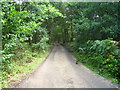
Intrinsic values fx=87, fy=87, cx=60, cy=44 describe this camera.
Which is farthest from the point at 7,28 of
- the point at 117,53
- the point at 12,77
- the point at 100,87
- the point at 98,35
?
the point at 98,35

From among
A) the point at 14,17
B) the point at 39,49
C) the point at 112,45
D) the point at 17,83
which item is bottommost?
the point at 17,83

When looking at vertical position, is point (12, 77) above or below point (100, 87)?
above

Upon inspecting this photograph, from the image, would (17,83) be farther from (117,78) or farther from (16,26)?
(117,78)

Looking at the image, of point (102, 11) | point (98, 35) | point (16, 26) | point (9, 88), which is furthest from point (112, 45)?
point (9, 88)

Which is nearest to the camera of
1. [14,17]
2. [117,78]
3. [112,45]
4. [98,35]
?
[14,17]

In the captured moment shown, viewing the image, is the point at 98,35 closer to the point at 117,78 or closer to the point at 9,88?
the point at 117,78

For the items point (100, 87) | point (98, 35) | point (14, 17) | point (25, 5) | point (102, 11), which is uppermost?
point (25, 5)

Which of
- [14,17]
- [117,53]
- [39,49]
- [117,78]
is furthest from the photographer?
[39,49]

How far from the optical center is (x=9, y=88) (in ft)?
10.7

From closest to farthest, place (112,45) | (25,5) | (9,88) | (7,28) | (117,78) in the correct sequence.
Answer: (9,88)
(7,28)
(117,78)
(112,45)
(25,5)

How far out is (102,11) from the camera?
703 cm

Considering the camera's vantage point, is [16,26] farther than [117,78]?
No

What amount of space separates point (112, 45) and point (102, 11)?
3.39 m

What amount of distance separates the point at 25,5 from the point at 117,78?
25.0 feet
